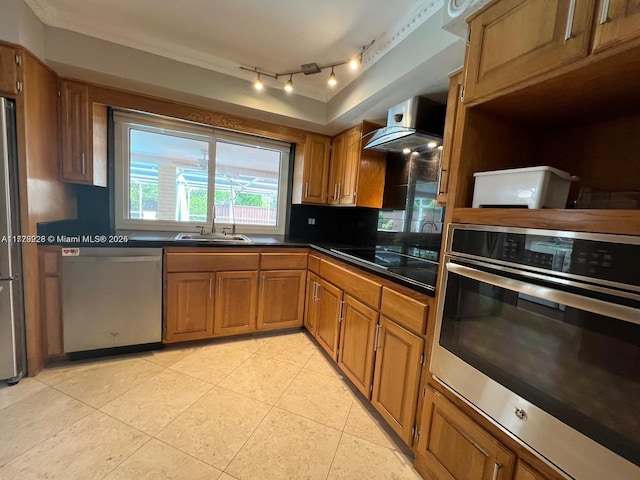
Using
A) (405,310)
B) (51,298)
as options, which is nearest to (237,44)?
(405,310)

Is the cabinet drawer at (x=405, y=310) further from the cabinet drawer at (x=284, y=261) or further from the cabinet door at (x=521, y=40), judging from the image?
the cabinet drawer at (x=284, y=261)

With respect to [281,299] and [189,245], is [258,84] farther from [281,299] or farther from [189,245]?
[281,299]

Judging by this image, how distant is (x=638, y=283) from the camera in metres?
0.68

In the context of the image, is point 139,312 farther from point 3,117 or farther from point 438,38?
point 438,38

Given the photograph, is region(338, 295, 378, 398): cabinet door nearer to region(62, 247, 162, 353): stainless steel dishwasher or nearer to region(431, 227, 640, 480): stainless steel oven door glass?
region(431, 227, 640, 480): stainless steel oven door glass

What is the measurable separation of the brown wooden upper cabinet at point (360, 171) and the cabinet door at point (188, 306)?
1.49m

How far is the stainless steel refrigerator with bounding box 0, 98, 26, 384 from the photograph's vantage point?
163 centimetres

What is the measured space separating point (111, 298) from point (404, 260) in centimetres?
225

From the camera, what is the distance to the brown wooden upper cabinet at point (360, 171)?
2.58 metres

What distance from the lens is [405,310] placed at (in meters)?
1.45

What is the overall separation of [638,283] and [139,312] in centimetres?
270

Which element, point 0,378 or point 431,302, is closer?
point 431,302

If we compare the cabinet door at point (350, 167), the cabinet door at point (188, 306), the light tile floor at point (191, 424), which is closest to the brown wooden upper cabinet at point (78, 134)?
the cabinet door at point (188, 306)

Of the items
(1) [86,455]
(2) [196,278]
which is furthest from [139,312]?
(1) [86,455]
